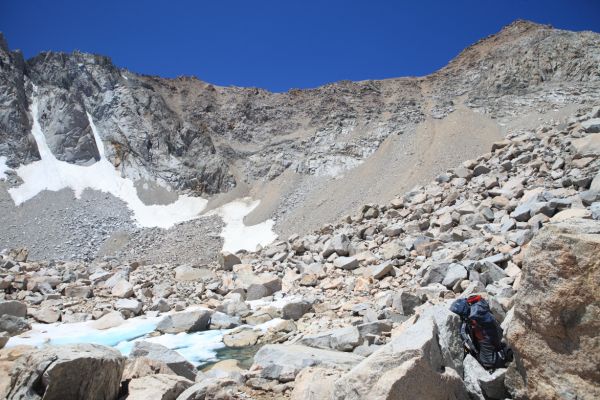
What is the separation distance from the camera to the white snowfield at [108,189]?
3966 cm

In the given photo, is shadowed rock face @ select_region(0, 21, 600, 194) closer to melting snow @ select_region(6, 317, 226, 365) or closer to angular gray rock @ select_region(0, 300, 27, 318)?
melting snow @ select_region(6, 317, 226, 365)

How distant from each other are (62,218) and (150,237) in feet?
28.9

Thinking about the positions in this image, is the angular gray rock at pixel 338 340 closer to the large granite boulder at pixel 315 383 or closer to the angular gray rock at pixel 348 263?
the large granite boulder at pixel 315 383

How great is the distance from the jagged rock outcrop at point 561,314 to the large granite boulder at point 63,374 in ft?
15.4

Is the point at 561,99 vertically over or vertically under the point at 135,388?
over

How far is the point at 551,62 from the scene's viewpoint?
47719 millimetres

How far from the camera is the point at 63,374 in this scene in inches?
179

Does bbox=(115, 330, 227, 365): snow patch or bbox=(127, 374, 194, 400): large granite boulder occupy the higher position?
bbox=(127, 374, 194, 400): large granite boulder

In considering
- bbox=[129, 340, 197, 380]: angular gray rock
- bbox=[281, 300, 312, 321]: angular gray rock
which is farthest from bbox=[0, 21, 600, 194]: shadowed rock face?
bbox=[129, 340, 197, 380]: angular gray rock

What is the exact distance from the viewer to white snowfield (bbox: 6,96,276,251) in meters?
39.7

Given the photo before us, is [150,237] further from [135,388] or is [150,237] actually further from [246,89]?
[246,89]

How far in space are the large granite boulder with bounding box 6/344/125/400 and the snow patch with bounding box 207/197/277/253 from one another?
1047 inches

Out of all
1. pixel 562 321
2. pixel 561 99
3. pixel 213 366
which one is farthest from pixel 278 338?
pixel 561 99

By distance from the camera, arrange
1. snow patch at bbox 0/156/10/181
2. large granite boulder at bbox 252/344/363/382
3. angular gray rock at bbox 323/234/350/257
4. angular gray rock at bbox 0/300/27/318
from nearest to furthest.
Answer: large granite boulder at bbox 252/344/363/382 < angular gray rock at bbox 0/300/27/318 < angular gray rock at bbox 323/234/350/257 < snow patch at bbox 0/156/10/181
